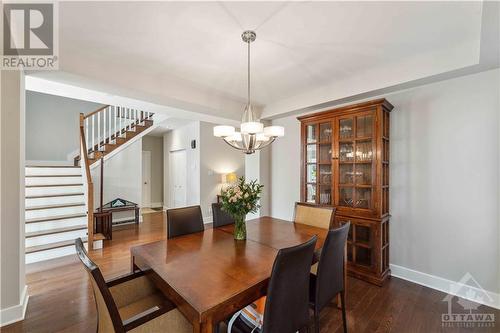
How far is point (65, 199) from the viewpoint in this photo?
13.9ft

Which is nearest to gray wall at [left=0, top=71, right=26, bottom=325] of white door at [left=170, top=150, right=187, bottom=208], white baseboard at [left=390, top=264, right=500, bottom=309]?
white baseboard at [left=390, top=264, right=500, bottom=309]

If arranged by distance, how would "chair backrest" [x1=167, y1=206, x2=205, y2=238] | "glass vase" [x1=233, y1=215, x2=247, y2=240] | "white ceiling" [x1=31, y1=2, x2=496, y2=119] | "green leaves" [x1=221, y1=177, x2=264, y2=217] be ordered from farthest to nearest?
"chair backrest" [x1=167, y1=206, x2=205, y2=238] < "glass vase" [x1=233, y1=215, x2=247, y2=240] < "green leaves" [x1=221, y1=177, x2=264, y2=217] < "white ceiling" [x1=31, y1=2, x2=496, y2=119]

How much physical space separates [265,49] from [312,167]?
187cm

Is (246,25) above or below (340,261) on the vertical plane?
above

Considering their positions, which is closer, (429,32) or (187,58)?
(429,32)

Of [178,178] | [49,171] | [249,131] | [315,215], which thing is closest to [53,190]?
[49,171]

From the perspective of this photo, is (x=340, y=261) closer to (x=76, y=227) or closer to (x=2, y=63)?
(x=2, y=63)

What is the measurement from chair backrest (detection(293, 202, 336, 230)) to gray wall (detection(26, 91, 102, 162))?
21.1ft

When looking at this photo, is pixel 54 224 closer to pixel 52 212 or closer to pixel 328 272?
pixel 52 212

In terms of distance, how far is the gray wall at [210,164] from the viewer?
5742 mm

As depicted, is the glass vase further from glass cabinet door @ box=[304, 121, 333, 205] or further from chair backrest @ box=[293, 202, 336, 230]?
glass cabinet door @ box=[304, 121, 333, 205]

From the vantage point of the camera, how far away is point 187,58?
8.01ft

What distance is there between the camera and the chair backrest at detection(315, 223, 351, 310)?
158 centimetres

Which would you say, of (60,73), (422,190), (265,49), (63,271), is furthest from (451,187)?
(63,271)
